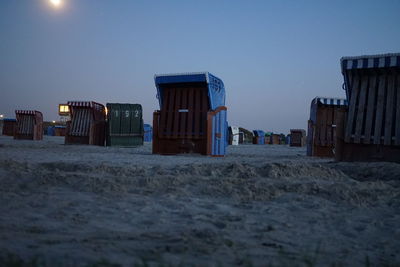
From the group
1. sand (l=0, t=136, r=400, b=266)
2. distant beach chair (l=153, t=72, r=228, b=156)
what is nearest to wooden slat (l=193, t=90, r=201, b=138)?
distant beach chair (l=153, t=72, r=228, b=156)

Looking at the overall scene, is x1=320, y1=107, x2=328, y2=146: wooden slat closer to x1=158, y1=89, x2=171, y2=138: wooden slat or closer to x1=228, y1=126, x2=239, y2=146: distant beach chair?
x1=158, y1=89, x2=171, y2=138: wooden slat

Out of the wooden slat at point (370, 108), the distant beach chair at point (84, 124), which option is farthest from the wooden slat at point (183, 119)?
the distant beach chair at point (84, 124)

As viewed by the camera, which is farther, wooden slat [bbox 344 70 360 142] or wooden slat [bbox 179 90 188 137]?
wooden slat [bbox 179 90 188 137]

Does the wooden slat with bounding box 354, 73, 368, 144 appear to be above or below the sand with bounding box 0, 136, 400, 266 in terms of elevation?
above

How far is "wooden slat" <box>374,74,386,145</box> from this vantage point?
743 cm

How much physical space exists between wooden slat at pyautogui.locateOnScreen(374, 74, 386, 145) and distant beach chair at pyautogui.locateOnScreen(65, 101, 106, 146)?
13.5 meters

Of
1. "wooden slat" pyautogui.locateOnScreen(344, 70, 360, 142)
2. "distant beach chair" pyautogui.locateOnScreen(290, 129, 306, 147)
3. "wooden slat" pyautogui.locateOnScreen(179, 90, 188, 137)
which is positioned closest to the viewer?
"wooden slat" pyautogui.locateOnScreen(344, 70, 360, 142)

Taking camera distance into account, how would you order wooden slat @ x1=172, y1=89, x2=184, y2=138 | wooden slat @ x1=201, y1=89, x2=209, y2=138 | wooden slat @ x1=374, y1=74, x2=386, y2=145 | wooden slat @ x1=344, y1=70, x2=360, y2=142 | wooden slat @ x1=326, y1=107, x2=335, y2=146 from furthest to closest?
wooden slat @ x1=326, y1=107, x2=335, y2=146 → wooden slat @ x1=172, y1=89, x2=184, y2=138 → wooden slat @ x1=201, y1=89, x2=209, y2=138 → wooden slat @ x1=344, y1=70, x2=360, y2=142 → wooden slat @ x1=374, y1=74, x2=386, y2=145

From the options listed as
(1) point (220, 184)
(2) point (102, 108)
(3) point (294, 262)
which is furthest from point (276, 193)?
(2) point (102, 108)

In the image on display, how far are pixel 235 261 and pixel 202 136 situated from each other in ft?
29.1

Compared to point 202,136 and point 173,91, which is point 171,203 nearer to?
point 202,136

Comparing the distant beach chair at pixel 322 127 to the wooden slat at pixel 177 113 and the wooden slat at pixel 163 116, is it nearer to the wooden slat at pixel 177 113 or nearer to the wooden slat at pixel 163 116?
the wooden slat at pixel 177 113

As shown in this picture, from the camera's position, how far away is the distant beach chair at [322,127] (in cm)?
1322

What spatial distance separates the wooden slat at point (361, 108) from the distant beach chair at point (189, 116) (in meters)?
4.02
